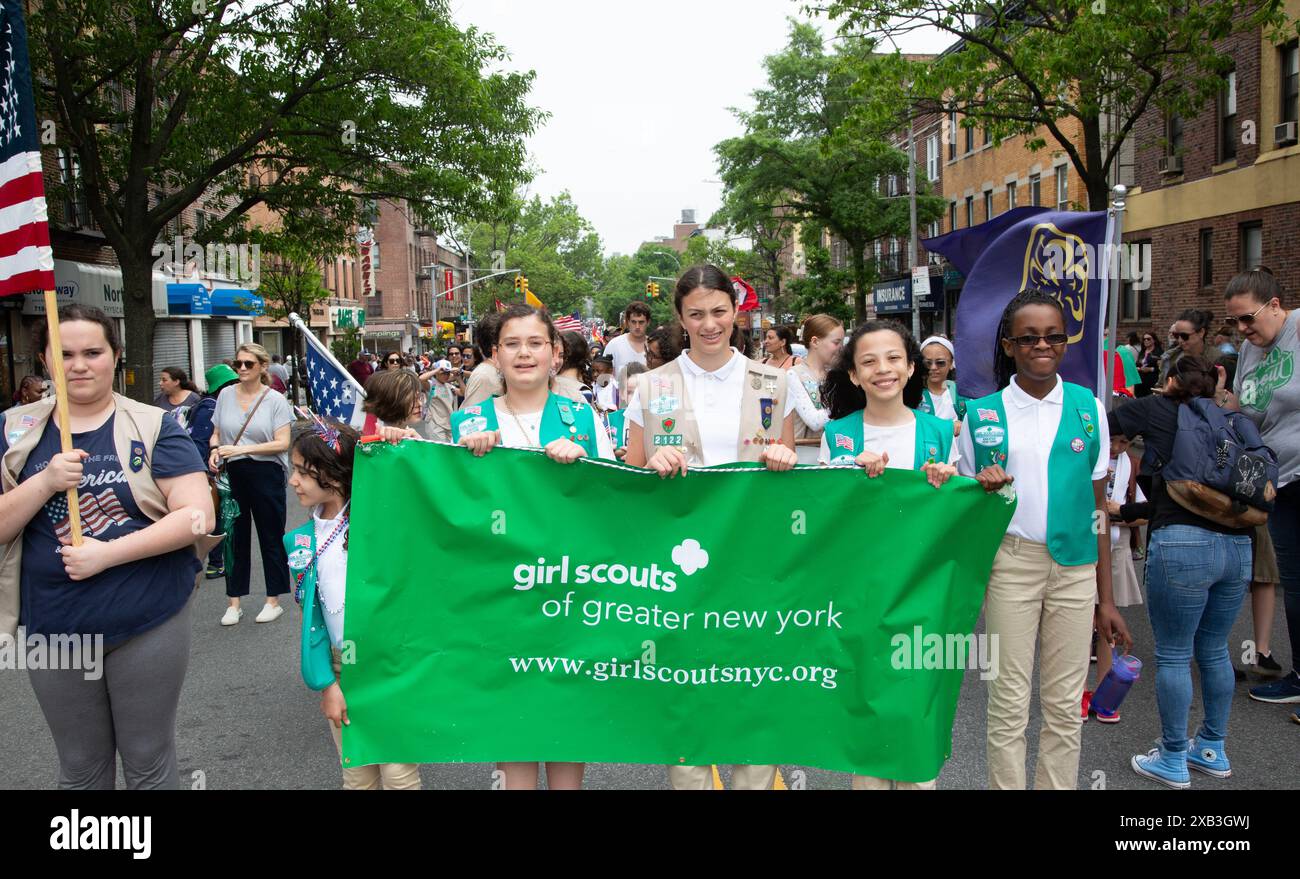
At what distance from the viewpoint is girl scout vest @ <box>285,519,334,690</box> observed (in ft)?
11.9

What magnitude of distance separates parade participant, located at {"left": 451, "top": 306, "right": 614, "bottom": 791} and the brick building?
53.8 feet

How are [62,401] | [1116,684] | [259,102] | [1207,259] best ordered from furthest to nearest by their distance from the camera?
[1207,259]
[259,102]
[1116,684]
[62,401]

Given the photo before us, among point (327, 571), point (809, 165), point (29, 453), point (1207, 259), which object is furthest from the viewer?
point (809, 165)

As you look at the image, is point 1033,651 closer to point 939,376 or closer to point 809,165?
point 939,376

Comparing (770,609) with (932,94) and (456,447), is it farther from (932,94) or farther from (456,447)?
(932,94)

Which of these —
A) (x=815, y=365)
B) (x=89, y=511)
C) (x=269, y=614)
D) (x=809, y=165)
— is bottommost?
(x=269, y=614)

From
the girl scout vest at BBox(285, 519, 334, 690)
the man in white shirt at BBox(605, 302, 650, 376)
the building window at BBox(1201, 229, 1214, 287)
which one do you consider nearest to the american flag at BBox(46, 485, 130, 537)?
the girl scout vest at BBox(285, 519, 334, 690)

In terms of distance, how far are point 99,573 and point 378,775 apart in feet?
3.85

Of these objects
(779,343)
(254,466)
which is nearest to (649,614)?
(254,466)

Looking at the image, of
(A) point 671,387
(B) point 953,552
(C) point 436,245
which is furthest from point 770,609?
(C) point 436,245

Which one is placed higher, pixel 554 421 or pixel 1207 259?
pixel 1207 259

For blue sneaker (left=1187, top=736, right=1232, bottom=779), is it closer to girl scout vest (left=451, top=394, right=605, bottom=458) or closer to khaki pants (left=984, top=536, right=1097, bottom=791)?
khaki pants (left=984, top=536, right=1097, bottom=791)

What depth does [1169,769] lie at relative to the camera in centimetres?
468

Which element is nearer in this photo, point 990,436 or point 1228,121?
point 990,436
